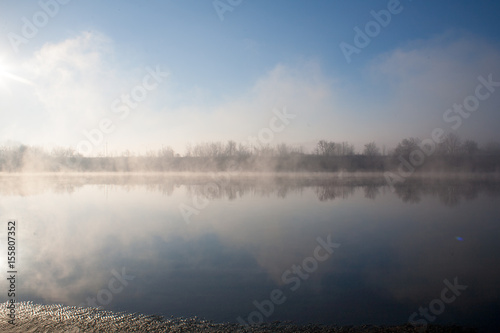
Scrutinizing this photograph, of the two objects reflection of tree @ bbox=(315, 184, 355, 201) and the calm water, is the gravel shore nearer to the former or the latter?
the calm water

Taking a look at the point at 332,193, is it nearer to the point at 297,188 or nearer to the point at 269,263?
the point at 297,188

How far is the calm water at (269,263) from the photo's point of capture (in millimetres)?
4387

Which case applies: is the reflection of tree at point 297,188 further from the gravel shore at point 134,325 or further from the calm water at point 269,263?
the gravel shore at point 134,325

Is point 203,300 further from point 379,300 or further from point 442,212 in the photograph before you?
point 442,212

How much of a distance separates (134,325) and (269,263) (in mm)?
3038

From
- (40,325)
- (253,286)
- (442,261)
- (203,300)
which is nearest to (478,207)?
(442,261)

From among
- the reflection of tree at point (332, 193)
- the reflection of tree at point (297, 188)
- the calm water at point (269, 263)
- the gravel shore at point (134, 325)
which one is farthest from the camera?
the reflection of tree at point (297, 188)

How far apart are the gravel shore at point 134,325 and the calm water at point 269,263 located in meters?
0.21

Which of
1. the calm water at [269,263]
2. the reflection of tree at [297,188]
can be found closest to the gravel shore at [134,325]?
the calm water at [269,263]

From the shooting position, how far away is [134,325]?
12.3ft

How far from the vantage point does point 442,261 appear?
6.36 metres

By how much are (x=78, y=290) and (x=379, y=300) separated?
4.71m

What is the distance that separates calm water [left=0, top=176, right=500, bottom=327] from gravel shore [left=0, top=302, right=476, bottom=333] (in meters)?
0.21

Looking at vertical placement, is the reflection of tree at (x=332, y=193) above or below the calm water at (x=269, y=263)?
above
